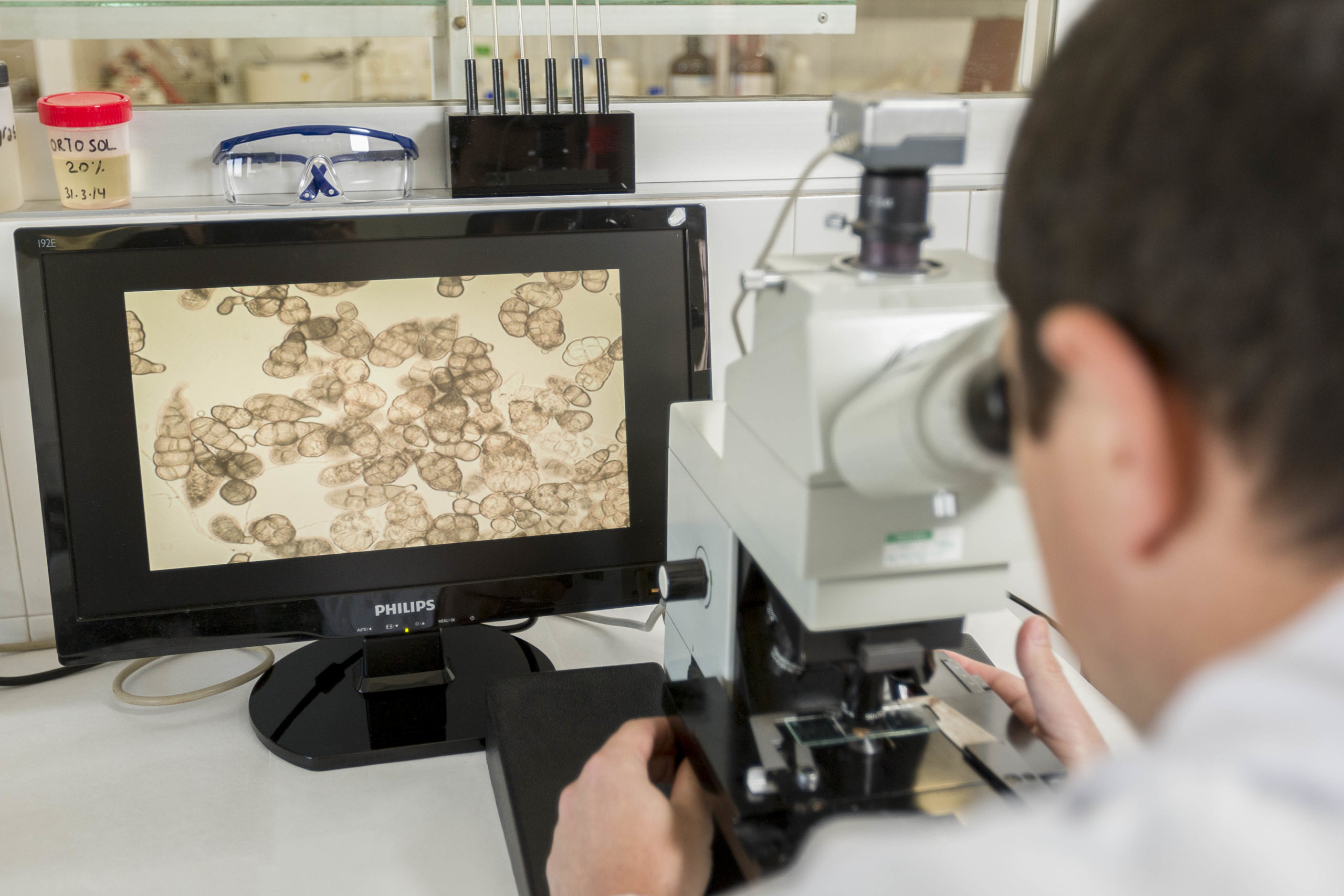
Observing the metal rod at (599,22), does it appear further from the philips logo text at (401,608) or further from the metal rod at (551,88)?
the philips logo text at (401,608)

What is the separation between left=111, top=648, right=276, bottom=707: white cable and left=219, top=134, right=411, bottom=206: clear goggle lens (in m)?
0.47

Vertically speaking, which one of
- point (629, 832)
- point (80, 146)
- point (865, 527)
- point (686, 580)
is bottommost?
point (629, 832)

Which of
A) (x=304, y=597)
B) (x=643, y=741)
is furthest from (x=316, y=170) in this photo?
(x=643, y=741)

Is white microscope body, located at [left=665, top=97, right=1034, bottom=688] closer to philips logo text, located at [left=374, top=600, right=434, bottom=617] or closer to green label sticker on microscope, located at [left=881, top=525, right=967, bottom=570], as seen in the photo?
green label sticker on microscope, located at [left=881, top=525, right=967, bottom=570]

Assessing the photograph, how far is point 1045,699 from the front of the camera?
0.80 m

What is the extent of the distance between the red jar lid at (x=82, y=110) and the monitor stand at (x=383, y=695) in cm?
56

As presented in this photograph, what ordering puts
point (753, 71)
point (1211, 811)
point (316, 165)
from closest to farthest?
1. point (1211, 811)
2. point (316, 165)
3. point (753, 71)

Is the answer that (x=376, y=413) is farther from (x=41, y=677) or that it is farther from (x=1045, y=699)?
(x=1045, y=699)

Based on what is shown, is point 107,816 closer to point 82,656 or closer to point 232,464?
point 82,656

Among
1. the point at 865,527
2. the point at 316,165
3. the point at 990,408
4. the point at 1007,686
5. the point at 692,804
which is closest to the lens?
the point at 990,408

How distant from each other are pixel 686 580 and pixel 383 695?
1.25 ft

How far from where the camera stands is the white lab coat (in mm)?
292

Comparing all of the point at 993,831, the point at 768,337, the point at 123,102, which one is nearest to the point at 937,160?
the point at 768,337

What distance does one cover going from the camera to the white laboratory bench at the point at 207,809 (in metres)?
0.81
